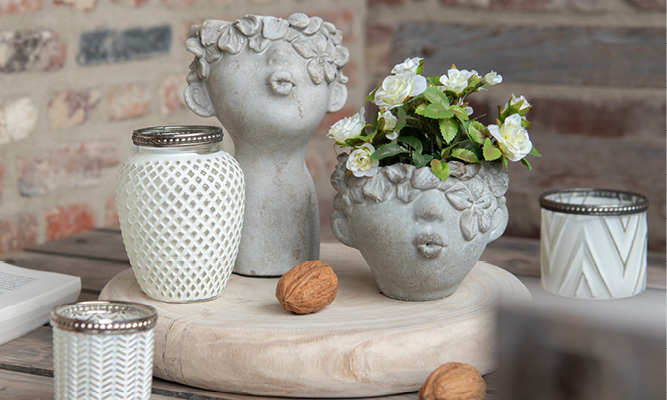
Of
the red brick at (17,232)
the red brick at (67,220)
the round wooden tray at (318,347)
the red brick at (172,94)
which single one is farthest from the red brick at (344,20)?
the round wooden tray at (318,347)

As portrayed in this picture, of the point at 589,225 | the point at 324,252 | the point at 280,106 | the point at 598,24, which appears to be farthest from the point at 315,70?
the point at 598,24

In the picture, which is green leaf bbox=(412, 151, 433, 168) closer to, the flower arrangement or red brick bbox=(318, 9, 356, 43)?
the flower arrangement

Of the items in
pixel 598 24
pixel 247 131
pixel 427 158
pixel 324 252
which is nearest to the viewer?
pixel 427 158

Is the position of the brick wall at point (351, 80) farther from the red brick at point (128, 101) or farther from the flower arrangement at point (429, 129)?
the flower arrangement at point (429, 129)

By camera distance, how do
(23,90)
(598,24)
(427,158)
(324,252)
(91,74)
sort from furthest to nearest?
(598,24) < (91,74) < (23,90) < (324,252) < (427,158)

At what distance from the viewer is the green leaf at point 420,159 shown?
2.68ft

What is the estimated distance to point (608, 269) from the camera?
101 cm

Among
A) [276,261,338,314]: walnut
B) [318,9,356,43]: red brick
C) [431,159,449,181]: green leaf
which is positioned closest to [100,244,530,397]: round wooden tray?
[276,261,338,314]: walnut

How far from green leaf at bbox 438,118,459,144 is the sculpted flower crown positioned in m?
0.17

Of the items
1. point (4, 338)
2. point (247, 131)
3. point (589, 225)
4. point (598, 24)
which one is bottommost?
point (4, 338)

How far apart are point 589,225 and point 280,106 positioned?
0.41 m

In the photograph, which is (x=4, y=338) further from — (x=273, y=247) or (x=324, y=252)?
(x=324, y=252)

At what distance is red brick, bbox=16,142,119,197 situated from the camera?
4.47 ft

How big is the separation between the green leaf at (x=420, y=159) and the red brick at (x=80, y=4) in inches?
32.3
